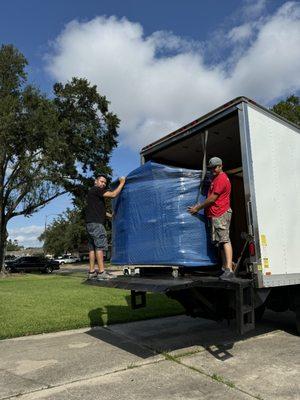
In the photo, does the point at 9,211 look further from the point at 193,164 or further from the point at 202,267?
the point at 202,267

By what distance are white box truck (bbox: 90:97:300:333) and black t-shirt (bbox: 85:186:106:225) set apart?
91cm

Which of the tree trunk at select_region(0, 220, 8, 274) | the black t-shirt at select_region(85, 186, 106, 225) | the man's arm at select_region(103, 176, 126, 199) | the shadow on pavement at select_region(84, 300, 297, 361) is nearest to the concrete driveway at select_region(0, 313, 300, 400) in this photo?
the shadow on pavement at select_region(84, 300, 297, 361)

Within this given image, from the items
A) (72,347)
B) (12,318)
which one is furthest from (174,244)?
(12,318)

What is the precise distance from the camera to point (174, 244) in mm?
5793

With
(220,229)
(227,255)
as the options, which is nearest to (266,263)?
(227,255)

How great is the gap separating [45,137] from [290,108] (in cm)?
1534

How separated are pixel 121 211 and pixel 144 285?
141 cm

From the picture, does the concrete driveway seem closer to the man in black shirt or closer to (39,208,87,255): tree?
the man in black shirt

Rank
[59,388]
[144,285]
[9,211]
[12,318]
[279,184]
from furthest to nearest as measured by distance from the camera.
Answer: [9,211]
[12,318]
[279,184]
[144,285]
[59,388]

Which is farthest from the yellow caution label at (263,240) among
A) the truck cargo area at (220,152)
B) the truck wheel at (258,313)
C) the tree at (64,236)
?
the tree at (64,236)

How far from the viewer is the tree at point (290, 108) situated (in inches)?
1067

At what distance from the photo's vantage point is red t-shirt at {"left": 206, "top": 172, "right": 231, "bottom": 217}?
5.93 m

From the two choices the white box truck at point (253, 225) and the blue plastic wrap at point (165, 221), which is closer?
the white box truck at point (253, 225)

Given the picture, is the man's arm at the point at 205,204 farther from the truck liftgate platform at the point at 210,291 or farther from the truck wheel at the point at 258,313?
the truck wheel at the point at 258,313
